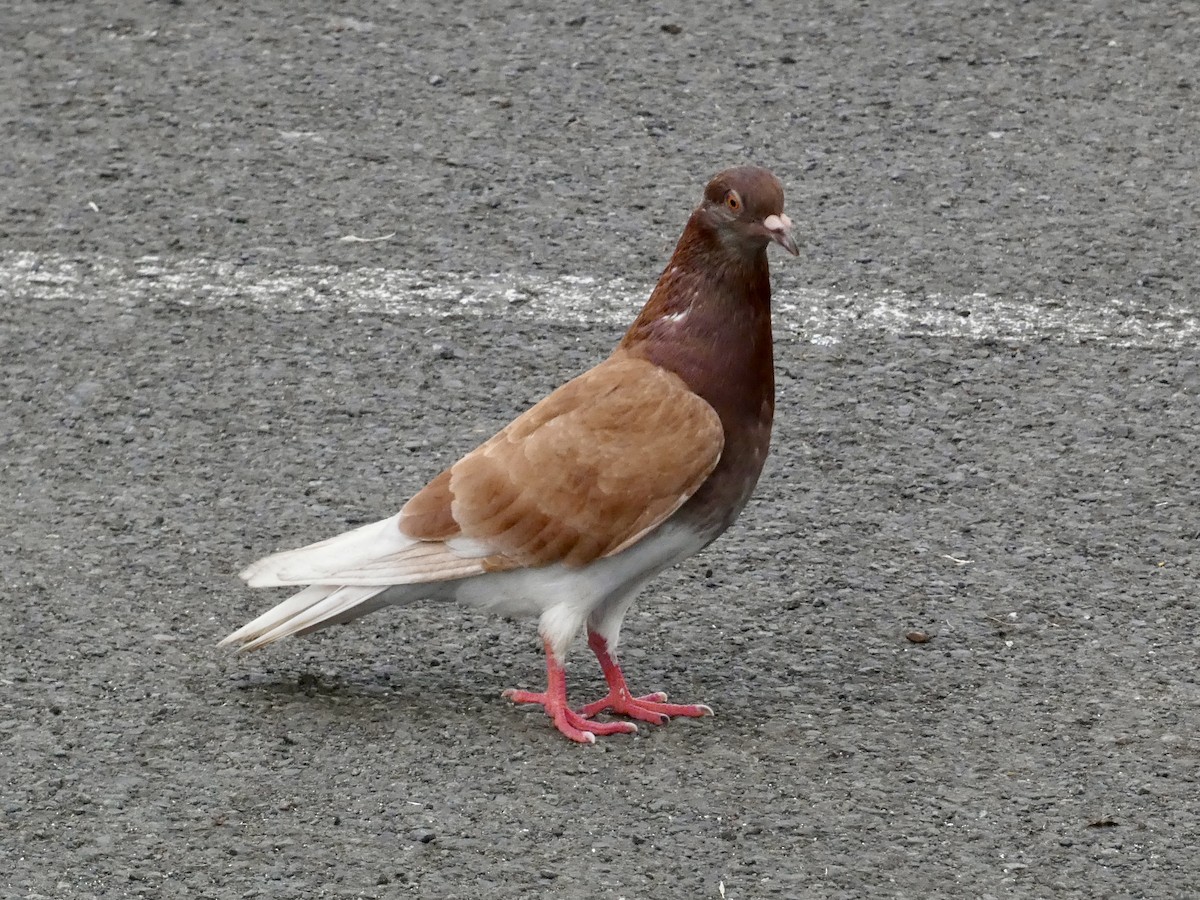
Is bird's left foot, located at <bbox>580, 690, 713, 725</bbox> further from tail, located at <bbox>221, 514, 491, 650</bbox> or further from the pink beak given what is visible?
the pink beak

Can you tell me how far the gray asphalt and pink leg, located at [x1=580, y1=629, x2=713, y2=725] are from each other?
2.3 inches

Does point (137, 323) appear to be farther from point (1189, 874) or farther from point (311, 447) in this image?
point (1189, 874)

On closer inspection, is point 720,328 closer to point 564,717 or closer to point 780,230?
point 780,230

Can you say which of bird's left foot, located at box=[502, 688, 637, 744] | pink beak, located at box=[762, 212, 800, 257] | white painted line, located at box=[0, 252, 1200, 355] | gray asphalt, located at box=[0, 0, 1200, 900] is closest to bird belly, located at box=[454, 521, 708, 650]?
bird's left foot, located at box=[502, 688, 637, 744]

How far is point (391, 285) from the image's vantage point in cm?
597

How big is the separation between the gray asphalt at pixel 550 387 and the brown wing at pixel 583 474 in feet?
1.29

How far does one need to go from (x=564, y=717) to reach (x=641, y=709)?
0.18 m

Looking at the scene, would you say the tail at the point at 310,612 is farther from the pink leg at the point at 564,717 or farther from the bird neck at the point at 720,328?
the bird neck at the point at 720,328

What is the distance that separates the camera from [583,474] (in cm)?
412

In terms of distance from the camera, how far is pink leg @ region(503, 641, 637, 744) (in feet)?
13.6

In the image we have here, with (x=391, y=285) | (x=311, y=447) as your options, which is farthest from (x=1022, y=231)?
(x=311, y=447)

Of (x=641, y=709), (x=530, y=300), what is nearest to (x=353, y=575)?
(x=641, y=709)

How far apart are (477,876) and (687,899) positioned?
40 centimetres

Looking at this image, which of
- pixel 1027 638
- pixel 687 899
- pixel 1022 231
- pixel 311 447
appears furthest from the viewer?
pixel 1022 231
